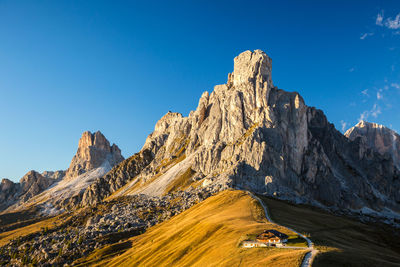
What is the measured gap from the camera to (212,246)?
67750mm

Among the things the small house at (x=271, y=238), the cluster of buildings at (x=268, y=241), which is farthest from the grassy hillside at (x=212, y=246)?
the small house at (x=271, y=238)

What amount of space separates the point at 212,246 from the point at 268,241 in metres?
15.1

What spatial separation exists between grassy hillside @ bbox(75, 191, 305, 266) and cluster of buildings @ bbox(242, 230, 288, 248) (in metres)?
2.78

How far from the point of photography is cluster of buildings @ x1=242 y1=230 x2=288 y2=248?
187ft

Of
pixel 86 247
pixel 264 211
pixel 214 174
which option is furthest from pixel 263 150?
pixel 86 247

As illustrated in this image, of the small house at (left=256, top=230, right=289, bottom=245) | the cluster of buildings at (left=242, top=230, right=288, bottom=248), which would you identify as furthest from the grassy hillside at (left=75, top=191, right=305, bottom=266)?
the small house at (left=256, top=230, right=289, bottom=245)

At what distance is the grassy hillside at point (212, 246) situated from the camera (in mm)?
48094

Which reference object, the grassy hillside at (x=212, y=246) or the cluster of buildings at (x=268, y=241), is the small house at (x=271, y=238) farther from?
the grassy hillside at (x=212, y=246)

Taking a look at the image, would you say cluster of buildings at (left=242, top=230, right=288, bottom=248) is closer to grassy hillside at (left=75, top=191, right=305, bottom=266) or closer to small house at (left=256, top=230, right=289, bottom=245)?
small house at (left=256, top=230, right=289, bottom=245)

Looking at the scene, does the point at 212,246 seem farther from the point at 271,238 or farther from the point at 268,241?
the point at 271,238

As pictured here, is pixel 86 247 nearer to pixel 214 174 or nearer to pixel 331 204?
pixel 214 174

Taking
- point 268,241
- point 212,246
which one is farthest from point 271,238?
point 212,246

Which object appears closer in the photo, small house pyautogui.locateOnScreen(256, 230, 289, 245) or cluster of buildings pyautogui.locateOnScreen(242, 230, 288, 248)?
cluster of buildings pyautogui.locateOnScreen(242, 230, 288, 248)

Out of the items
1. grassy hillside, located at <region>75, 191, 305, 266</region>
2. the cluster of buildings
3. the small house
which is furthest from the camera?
the small house
